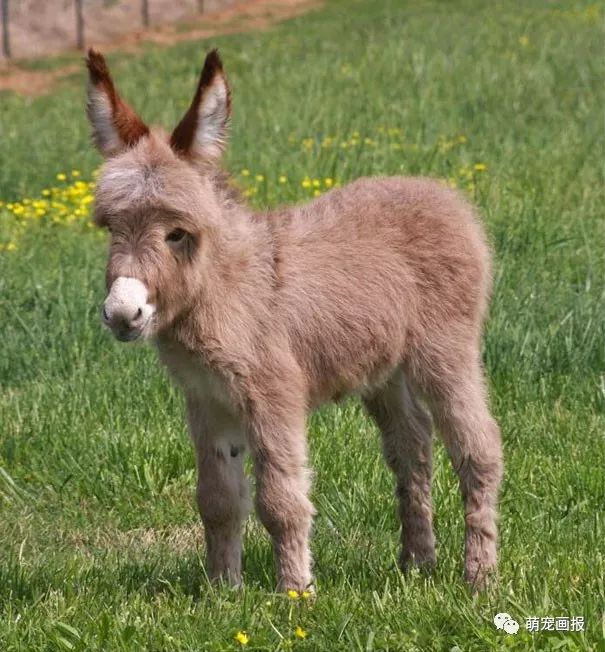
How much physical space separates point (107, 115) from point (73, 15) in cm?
3183

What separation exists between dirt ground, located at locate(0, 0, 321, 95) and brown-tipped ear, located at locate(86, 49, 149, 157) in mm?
25686

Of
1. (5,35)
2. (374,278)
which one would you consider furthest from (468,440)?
(5,35)

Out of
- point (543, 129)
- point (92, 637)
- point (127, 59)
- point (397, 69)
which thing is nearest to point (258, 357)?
point (92, 637)

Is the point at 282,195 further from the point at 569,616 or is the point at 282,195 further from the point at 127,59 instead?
the point at 127,59

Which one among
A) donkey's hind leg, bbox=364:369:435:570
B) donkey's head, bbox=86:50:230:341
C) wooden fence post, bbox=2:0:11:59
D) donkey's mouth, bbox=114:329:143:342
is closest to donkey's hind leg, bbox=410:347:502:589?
donkey's hind leg, bbox=364:369:435:570

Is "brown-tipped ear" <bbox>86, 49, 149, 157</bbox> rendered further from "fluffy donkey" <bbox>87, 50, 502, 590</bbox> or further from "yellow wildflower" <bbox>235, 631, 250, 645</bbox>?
"yellow wildflower" <bbox>235, 631, 250, 645</bbox>

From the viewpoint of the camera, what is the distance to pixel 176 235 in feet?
15.1

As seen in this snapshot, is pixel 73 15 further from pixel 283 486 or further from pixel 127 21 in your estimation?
pixel 283 486

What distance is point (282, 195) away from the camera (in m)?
10.7

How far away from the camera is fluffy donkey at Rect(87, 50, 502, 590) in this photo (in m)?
4.58

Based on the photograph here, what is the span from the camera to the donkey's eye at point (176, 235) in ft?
15.0

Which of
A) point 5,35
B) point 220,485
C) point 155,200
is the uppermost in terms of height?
point 155,200
